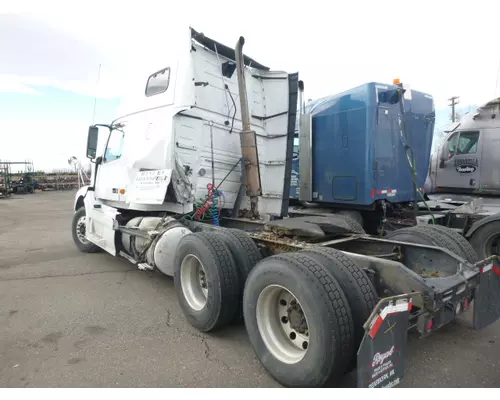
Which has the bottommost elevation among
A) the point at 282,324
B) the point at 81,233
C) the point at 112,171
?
the point at 282,324

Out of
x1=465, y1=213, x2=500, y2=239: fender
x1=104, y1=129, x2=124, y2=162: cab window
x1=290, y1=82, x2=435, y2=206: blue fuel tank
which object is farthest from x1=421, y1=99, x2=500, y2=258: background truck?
x1=104, y1=129, x2=124, y2=162: cab window

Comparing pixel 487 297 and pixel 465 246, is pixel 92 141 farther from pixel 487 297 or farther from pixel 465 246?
pixel 487 297

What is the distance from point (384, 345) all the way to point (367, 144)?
14.4ft

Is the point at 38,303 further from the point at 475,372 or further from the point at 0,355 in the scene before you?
the point at 475,372

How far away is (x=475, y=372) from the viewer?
280 cm

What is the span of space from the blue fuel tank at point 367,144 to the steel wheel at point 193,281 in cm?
343

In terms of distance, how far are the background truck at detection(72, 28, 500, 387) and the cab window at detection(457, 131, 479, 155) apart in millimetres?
2165

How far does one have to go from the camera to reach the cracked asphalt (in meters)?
2.71

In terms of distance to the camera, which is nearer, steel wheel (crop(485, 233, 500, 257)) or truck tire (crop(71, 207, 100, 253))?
steel wheel (crop(485, 233, 500, 257))

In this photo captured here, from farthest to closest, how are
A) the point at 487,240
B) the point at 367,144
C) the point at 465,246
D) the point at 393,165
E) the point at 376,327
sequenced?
the point at 393,165 < the point at 367,144 < the point at 487,240 < the point at 465,246 < the point at 376,327

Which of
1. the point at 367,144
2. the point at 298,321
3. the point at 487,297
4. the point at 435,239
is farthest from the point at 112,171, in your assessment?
the point at 487,297

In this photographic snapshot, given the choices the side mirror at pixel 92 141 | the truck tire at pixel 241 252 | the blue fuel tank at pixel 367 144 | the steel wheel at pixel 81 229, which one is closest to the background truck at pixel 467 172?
the blue fuel tank at pixel 367 144

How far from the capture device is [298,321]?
8.59 ft

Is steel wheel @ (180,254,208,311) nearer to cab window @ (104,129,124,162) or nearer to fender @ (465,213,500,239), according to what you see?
cab window @ (104,129,124,162)
